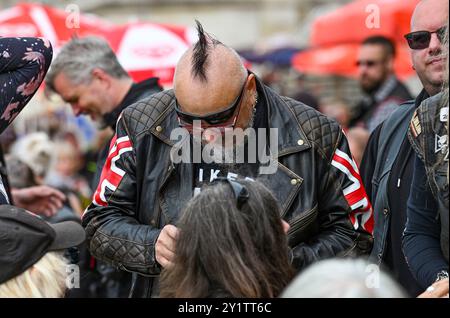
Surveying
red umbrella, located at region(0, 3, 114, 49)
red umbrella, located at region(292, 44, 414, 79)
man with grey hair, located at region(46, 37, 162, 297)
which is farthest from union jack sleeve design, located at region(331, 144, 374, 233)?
red umbrella, located at region(292, 44, 414, 79)

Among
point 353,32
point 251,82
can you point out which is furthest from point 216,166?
point 353,32

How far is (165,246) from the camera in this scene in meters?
3.71

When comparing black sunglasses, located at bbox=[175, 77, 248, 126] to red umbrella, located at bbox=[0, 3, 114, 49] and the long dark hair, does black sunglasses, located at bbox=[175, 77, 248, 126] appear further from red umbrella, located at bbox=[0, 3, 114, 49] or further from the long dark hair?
red umbrella, located at bbox=[0, 3, 114, 49]

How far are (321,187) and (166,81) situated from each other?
5.38 meters

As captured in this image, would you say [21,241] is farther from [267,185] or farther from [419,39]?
[419,39]

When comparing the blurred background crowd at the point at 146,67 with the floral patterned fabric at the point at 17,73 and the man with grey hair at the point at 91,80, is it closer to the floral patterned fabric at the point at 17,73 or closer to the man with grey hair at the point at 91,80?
the man with grey hair at the point at 91,80

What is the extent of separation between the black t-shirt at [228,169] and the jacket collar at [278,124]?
0.12ft

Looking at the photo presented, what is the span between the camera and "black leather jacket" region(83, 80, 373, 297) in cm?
389

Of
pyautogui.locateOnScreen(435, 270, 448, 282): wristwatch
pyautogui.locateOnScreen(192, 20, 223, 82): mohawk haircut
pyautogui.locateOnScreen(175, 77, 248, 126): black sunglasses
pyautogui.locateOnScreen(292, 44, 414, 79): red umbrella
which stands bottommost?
pyautogui.locateOnScreen(292, 44, 414, 79): red umbrella

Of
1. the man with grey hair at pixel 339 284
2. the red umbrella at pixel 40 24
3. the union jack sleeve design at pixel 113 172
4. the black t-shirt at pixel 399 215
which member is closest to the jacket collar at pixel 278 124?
the union jack sleeve design at pixel 113 172

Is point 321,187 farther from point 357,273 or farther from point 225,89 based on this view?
point 357,273

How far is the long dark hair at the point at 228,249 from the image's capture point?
9.27 ft

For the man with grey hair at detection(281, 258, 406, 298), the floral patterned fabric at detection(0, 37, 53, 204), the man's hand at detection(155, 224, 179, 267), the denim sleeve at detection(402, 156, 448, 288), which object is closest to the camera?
the man with grey hair at detection(281, 258, 406, 298)

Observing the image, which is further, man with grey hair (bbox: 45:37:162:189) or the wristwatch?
man with grey hair (bbox: 45:37:162:189)
